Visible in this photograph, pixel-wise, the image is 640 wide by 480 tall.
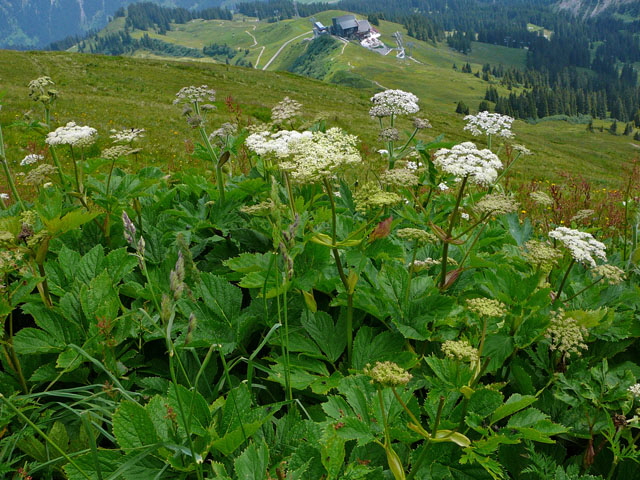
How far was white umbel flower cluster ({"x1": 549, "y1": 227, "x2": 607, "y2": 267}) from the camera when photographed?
9.83 ft

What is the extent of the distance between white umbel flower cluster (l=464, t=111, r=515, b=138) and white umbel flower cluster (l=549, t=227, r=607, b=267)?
6.61 feet

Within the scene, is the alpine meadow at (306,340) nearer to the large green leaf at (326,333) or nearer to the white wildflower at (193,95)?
the large green leaf at (326,333)

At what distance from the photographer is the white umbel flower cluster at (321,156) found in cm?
276

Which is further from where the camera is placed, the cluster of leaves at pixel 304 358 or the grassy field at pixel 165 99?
the grassy field at pixel 165 99

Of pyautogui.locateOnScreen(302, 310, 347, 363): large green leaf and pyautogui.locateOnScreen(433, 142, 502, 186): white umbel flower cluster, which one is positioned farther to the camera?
pyautogui.locateOnScreen(302, 310, 347, 363): large green leaf

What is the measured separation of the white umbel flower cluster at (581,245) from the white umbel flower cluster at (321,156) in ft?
5.49

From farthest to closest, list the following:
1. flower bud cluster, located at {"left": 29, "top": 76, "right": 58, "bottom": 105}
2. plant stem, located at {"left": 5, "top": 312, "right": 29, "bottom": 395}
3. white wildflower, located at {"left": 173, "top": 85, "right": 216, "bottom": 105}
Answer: white wildflower, located at {"left": 173, "top": 85, "right": 216, "bottom": 105}
flower bud cluster, located at {"left": 29, "top": 76, "right": 58, "bottom": 105}
plant stem, located at {"left": 5, "top": 312, "right": 29, "bottom": 395}

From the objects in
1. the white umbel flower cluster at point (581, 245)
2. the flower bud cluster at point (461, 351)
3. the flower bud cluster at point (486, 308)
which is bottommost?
the white umbel flower cluster at point (581, 245)

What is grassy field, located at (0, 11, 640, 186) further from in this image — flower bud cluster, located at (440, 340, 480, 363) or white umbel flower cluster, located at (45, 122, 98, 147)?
flower bud cluster, located at (440, 340, 480, 363)

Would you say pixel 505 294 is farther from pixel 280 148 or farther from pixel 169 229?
pixel 169 229

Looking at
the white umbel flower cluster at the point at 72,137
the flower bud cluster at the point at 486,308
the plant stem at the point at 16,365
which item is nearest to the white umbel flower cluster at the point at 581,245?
the flower bud cluster at the point at 486,308

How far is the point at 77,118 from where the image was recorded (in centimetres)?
2270

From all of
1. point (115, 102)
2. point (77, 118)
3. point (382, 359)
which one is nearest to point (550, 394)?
point (382, 359)

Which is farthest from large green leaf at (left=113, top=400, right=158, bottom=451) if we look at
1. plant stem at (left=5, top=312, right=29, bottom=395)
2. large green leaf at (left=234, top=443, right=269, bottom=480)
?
plant stem at (left=5, top=312, right=29, bottom=395)
